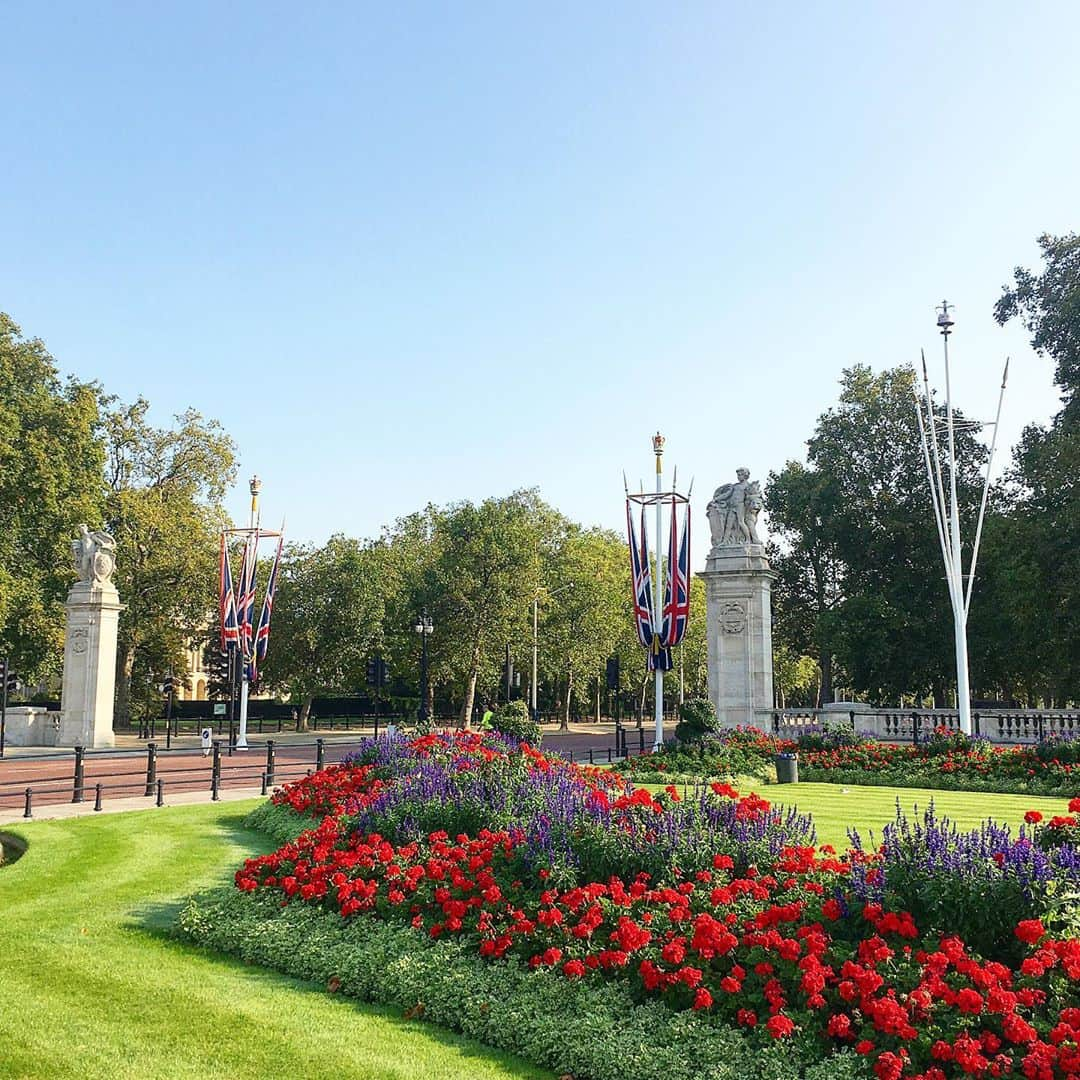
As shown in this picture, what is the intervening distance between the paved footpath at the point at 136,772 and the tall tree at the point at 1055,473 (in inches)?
596

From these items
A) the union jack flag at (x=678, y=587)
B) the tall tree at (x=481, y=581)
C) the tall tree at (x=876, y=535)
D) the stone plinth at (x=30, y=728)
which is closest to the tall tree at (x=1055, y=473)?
the tall tree at (x=876, y=535)

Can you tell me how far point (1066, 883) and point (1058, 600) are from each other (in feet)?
96.6

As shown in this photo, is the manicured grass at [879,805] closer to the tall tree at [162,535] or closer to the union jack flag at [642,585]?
the union jack flag at [642,585]

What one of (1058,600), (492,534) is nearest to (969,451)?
(1058,600)

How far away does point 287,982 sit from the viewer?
26.6ft

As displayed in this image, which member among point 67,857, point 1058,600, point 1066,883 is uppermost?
point 1058,600

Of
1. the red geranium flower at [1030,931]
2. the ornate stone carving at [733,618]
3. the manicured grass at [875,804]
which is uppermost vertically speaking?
the ornate stone carving at [733,618]

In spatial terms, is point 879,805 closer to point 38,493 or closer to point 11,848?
point 11,848

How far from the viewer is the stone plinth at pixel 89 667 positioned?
123 ft

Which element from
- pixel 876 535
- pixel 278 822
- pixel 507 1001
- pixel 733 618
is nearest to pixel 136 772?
pixel 278 822

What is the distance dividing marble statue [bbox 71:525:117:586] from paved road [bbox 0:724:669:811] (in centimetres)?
665

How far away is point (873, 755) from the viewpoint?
77.5 feet

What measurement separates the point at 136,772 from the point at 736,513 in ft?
65.8

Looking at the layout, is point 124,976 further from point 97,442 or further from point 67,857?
point 97,442
